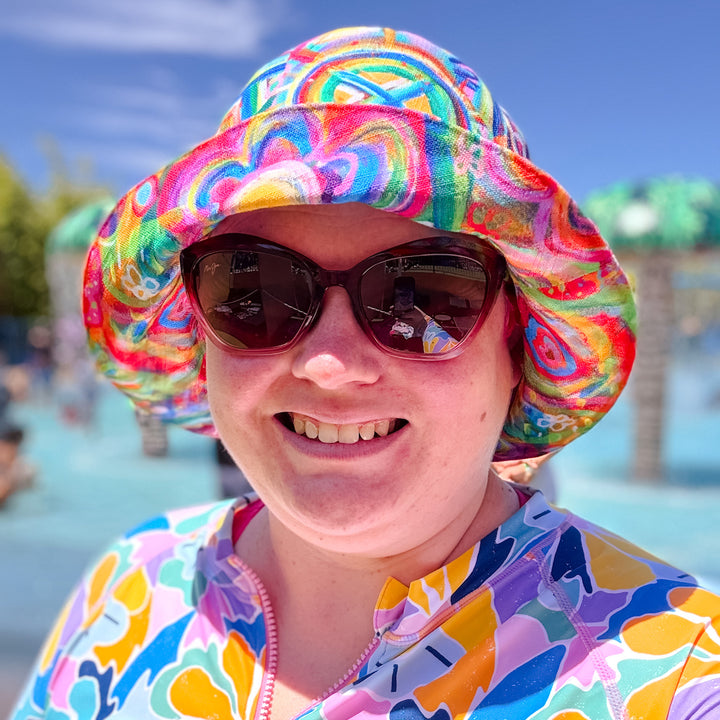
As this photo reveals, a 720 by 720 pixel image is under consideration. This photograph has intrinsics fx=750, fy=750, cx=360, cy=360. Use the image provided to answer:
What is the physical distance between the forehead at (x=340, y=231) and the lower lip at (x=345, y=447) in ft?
0.84

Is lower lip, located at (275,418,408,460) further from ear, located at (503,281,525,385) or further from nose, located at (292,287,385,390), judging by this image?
ear, located at (503,281,525,385)

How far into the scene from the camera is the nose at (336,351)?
1050 mm

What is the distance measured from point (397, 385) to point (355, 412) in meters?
0.07

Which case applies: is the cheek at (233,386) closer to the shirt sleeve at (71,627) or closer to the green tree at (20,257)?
the shirt sleeve at (71,627)

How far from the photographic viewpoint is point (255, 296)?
112cm

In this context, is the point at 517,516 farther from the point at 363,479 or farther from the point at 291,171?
the point at 291,171

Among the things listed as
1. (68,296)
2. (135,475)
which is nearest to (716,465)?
(135,475)

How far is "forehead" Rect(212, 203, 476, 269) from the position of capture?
1.06 metres

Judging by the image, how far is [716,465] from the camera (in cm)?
1150

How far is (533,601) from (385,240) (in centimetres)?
57

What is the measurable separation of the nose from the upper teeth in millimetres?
69

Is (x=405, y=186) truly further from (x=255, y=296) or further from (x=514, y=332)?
(x=514, y=332)

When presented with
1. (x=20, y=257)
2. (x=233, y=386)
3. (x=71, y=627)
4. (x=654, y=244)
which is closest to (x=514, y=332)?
(x=233, y=386)

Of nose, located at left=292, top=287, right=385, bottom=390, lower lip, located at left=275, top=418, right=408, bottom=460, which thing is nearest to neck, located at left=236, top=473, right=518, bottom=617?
lower lip, located at left=275, top=418, right=408, bottom=460
